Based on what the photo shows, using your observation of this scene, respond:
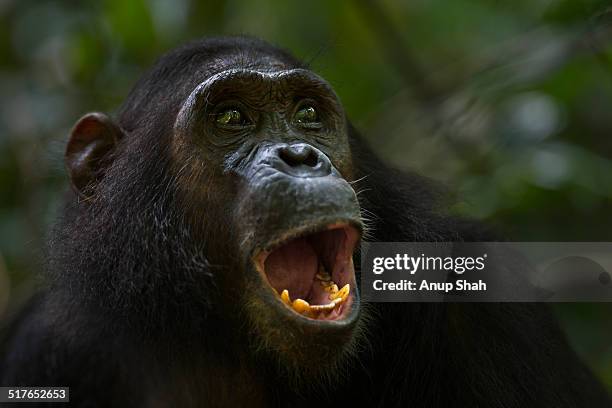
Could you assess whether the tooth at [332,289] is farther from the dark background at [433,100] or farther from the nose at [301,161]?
the dark background at [433,100]

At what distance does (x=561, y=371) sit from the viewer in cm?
501

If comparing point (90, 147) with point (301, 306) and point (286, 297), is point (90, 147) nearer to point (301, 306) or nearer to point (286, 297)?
point (286, 297)

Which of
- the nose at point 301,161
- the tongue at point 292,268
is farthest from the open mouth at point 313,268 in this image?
the nose at point 301,161

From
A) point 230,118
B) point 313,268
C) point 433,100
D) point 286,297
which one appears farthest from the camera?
point 433,100

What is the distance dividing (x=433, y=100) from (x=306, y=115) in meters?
3.97

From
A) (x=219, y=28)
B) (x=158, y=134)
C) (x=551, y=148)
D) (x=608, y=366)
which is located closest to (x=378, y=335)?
(x=158, y=134)

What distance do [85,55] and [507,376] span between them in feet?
17.7

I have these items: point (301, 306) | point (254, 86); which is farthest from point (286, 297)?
point (254, 86)

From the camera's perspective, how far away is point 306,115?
4859 millimetres

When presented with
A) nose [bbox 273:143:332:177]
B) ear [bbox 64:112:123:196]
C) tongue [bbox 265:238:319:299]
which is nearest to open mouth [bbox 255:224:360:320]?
tongue [bbox 265:238:319:299]

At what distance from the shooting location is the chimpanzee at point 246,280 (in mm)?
4207

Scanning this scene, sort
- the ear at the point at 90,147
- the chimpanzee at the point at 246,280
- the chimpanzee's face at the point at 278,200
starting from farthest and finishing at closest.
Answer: the ear at the point at 90,147 → the chimpanzee at the point at 246,280 → the chimpanzee's face at the point at 278,200

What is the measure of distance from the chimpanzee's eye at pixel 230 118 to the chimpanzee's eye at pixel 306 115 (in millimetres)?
330

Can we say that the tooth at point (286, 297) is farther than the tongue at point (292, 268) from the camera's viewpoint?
No
